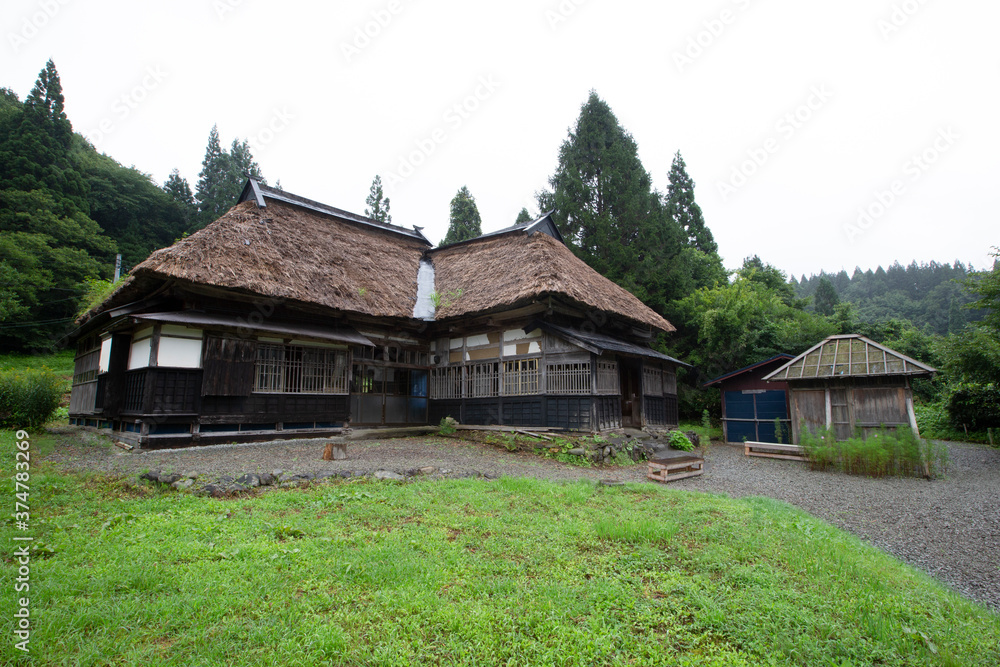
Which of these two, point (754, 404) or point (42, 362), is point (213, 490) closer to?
point (754, 404)

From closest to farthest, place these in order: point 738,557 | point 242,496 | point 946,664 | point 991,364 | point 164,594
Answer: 1. point 946,664
2. point 164,594
3. point 738,557
4. point 242,496
5. point 991,364

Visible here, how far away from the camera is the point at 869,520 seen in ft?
18.7

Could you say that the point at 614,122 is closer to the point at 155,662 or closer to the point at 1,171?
the point at 155,662

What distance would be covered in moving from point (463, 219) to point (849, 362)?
20.1 metres

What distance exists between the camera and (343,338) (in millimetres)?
10945

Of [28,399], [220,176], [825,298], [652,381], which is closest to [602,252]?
[652,381]

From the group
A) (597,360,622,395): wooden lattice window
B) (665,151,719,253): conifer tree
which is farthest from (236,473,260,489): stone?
(665,151,719,253): conifer tree

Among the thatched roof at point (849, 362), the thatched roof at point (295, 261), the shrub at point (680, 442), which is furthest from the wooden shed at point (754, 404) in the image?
the thatched roof at point (295, 261)

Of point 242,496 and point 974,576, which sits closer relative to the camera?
point 974,576

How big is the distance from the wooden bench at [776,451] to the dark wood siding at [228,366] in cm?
1171

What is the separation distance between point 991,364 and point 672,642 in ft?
42.1

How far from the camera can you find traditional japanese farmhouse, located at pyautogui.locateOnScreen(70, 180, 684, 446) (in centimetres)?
920

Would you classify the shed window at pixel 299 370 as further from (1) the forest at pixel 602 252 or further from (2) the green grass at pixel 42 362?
(2) the green grass at pixel 42 362

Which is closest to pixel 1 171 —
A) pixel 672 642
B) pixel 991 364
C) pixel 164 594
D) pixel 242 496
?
pixel 242 496
